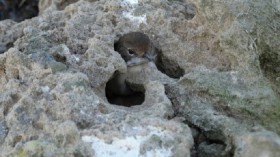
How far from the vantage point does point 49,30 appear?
7.15 ft

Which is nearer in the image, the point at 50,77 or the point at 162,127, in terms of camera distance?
the point at 162,127

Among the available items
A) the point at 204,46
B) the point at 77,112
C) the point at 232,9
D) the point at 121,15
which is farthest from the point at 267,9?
the point at 77,112

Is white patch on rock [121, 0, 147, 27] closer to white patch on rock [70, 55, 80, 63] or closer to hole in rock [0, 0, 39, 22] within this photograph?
white patch on rock [70, 55, 80, 63]

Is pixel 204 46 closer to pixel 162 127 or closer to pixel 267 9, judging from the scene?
pixel 267 9

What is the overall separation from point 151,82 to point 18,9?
2.15 m

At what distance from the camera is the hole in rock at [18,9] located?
373 cm

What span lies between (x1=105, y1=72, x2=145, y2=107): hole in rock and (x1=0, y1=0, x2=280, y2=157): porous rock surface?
40 mm

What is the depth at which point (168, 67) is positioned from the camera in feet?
7.00

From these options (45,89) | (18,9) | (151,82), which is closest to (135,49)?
(151,82)

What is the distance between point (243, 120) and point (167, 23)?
0.62m

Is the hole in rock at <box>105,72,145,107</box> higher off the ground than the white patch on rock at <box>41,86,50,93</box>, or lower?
lower

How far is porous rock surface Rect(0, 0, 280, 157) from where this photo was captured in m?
1.65

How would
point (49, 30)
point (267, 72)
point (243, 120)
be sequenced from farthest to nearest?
point (49, 30) < point (267, 72) < point (243, 120)

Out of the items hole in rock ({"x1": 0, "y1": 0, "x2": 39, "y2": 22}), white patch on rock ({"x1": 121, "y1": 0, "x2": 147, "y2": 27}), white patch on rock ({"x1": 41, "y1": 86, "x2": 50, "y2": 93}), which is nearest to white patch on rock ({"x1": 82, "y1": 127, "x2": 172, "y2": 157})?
white patch on rock ({"x1": 41, "y1": 86, "x2": 50, "y2": 93})
